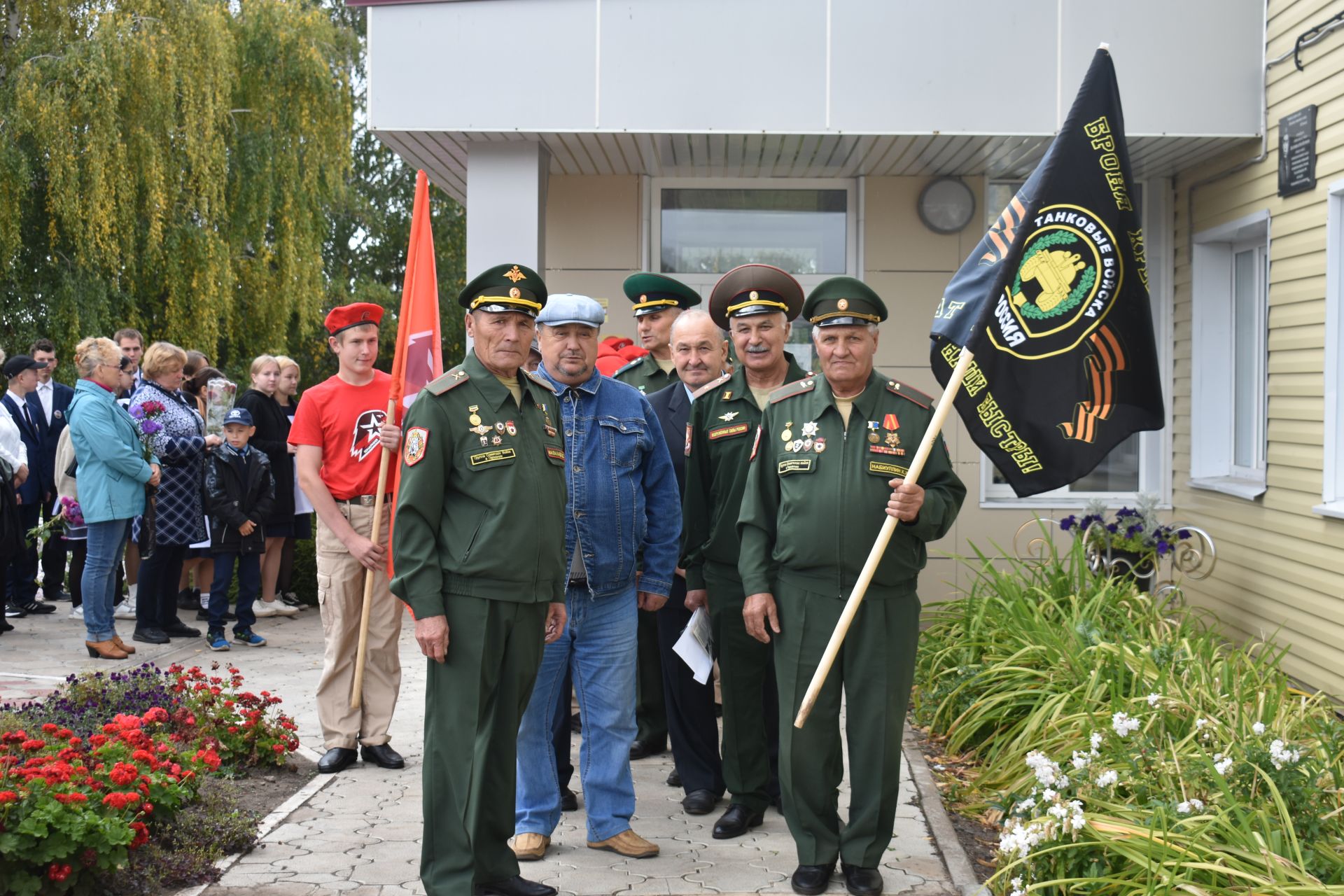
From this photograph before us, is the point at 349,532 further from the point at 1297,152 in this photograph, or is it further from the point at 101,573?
the point at 1297,152

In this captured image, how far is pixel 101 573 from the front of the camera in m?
8.30

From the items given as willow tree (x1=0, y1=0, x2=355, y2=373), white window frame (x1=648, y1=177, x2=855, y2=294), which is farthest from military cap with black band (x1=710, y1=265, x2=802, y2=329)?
willow tree (x1=0, y1=0, x2=355, y2=373)

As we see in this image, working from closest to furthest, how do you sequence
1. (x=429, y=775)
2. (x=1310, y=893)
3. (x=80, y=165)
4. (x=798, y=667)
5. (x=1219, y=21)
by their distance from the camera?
(x=1310, y=893) → (x=429, y=775) → (x=798, y=667) → (x=1219, y=21) → (x=80, y=165)

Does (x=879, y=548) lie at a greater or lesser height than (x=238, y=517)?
greater

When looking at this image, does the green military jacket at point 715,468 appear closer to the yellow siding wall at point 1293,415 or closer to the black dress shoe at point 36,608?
the yellow siding wall at point 1293,415

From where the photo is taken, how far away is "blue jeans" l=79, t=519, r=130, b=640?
8.28 m

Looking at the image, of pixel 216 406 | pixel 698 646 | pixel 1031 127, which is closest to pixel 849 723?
pixel 698 646

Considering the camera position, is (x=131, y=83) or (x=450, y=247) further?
(x=450, y=247)

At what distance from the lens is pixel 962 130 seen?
8.05m

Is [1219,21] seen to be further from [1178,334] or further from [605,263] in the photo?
[605,263]

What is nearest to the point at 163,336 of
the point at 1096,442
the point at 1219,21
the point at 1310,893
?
the point at 1219,21

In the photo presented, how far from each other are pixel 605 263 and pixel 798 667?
570 cm

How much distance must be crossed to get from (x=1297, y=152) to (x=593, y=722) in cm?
545

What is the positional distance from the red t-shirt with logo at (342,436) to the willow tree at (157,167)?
32.0 feet
